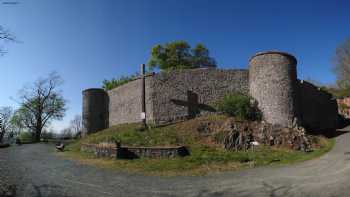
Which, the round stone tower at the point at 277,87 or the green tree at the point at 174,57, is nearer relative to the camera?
the round stone tower at the point at 277,87

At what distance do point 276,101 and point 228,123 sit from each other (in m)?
4.13

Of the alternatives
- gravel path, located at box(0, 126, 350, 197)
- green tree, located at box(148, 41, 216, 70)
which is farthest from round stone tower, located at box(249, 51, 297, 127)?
green tree, located at box(148, 41, 216, 70)

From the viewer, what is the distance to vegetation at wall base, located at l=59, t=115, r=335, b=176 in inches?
503

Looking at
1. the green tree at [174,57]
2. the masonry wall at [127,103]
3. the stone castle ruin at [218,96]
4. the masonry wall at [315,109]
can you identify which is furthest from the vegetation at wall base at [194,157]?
the green tree at [174,57]

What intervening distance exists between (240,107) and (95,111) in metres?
20.0

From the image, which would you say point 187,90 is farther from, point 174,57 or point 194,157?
point 174,57

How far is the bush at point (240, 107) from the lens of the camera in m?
21.2

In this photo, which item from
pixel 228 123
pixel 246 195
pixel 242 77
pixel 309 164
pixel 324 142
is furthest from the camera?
pixel 242 77

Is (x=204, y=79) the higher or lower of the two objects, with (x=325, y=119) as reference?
higher

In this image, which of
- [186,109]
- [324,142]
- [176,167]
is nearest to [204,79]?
[186,109]

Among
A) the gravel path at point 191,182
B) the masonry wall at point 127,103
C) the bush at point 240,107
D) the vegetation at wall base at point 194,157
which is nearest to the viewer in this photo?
the gravel path at point 191,182

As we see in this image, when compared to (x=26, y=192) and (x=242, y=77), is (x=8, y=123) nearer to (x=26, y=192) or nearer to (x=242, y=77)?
(x=242, y=77)

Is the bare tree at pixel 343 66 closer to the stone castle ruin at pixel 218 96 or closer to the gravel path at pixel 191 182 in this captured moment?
the stone castle ruin at pixel 218 96

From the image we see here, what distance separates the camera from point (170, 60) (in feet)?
153
